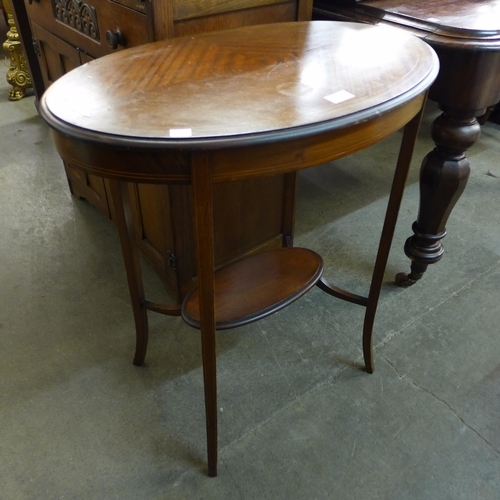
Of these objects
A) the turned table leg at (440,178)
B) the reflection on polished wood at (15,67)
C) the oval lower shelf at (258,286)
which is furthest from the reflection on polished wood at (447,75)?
the reflection on polished wood at (15,67)

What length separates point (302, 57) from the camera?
92 cm

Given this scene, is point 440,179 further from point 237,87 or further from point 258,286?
point 237,87

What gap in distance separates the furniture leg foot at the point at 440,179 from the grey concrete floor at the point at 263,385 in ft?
0.59

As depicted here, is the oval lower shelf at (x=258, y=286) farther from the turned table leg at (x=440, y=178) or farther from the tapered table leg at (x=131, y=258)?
the turned table leg at (x=440, y=178)

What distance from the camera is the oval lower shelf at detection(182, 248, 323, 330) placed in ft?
3.82

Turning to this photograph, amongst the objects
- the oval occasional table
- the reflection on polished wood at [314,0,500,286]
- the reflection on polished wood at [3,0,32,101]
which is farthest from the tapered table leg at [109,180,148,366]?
the reflection on polished wood at [3,0,32,101]

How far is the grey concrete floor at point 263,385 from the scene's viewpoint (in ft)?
3.64

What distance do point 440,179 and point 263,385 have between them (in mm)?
756

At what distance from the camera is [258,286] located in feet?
4.13

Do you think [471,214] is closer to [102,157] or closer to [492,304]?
[492,304]

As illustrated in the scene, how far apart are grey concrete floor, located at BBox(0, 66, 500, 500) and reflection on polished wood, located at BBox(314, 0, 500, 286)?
29 cm

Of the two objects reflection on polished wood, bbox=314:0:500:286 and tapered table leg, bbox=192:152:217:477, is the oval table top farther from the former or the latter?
reflection on polished wood, bbox=314:0:500:286

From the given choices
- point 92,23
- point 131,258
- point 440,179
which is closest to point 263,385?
point 131,258

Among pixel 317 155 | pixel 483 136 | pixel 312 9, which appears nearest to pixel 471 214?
pixel 483 136
